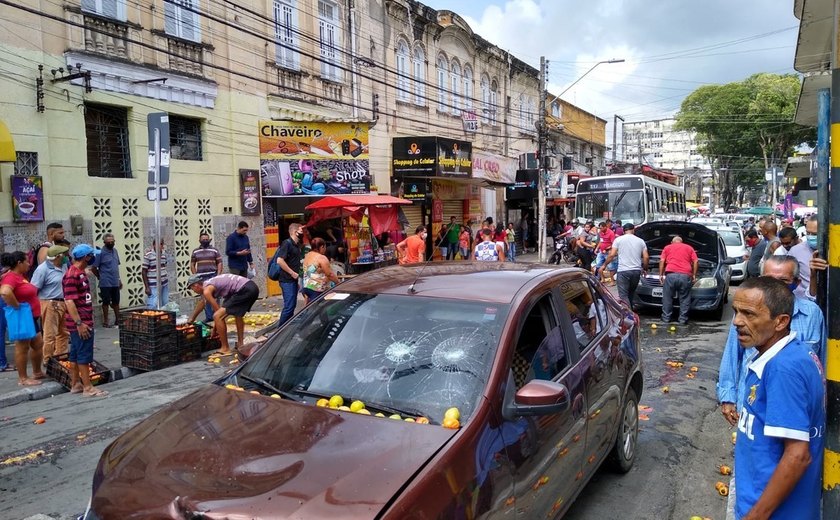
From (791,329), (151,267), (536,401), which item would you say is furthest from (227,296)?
(791,329)

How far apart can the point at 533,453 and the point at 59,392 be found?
658 centimetres

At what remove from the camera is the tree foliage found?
44.4 m

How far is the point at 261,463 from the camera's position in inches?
94.0

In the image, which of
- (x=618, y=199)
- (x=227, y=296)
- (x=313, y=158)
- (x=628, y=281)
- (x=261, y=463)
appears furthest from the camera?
(x=618, y=199)

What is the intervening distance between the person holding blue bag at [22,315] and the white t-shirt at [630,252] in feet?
29.1

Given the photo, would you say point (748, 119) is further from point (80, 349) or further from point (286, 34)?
point (80, 349)

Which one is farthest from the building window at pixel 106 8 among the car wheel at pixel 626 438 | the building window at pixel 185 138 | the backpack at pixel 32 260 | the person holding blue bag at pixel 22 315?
the car wheel at pixel 626 438

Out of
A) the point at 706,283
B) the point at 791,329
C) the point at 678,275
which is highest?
the point at 791,329

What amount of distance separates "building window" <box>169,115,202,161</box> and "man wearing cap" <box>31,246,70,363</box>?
19.0ft

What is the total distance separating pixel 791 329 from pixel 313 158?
42.8 ft

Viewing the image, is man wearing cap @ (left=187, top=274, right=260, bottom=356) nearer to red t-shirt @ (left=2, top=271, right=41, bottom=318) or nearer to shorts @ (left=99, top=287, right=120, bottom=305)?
red t-shirt @ (left=2, top=271, right=41, bottom=318)

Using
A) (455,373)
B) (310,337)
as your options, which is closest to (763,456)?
(455,373)

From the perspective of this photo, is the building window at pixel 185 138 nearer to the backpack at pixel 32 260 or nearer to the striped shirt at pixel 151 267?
the striped shirt at pixel 151 267

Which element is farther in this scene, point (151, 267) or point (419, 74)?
point (419, 74)
